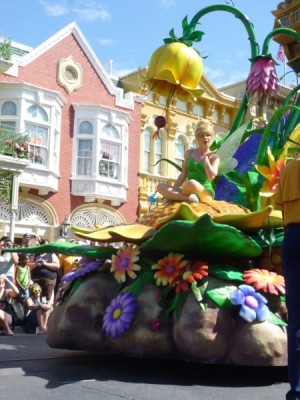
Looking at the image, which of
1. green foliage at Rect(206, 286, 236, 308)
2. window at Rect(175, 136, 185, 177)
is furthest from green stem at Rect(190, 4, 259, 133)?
window at Rect(175, 136, 185, 177)

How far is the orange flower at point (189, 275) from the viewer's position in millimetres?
4246

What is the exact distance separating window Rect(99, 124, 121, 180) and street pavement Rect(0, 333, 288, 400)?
14901 mm

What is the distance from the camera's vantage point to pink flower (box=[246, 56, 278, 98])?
225 inches

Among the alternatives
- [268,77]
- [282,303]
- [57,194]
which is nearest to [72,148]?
[57,194]

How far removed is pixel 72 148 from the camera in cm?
1947

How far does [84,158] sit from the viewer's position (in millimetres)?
19734

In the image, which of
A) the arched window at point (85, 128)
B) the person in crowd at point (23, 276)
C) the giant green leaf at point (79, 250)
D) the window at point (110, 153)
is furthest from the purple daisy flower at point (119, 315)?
the arched window at point (85, 128)

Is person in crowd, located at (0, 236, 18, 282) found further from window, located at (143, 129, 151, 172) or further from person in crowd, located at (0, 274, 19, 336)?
window, located at (143, 129, 151, 172)

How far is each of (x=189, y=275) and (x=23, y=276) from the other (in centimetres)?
425

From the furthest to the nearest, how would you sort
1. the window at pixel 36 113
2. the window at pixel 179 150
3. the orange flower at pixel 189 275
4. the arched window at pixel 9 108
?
the window at pixel 179 150
the window at pixel 36 113
the arched window at pixel 9 108
the orange flower at pixel 189 275

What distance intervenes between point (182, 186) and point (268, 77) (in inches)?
57.4

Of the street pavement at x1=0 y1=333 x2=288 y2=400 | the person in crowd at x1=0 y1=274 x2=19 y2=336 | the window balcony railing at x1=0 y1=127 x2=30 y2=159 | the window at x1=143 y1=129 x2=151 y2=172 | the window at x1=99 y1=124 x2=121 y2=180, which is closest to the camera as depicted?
the street pavement at x1=0 y1=333 x2=288 y2=400

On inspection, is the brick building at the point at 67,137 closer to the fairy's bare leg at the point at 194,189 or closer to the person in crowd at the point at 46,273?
the person in crowd at the point at 46,273

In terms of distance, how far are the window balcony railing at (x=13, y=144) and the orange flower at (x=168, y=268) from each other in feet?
42.1
